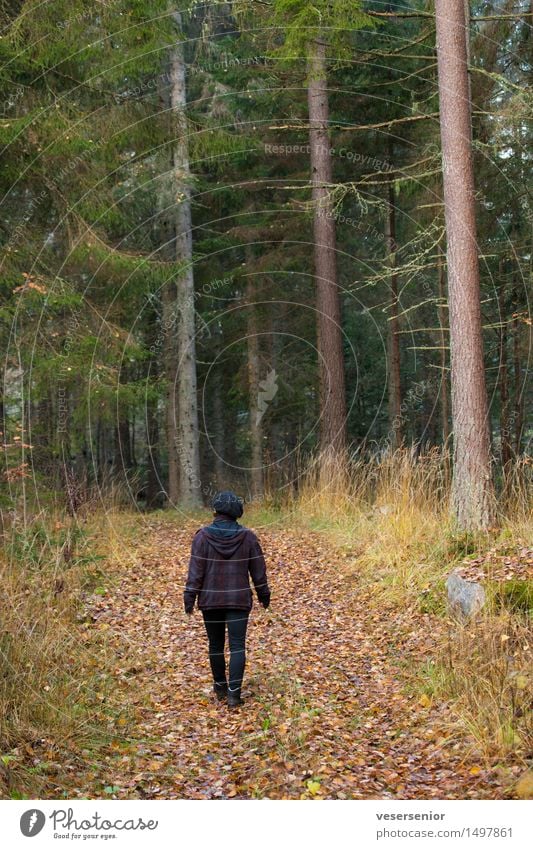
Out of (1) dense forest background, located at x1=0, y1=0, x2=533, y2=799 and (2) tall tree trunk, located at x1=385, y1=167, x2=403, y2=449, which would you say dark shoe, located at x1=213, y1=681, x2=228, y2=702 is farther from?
(2) tall tree trunk, located at x1=385, y1=167, x2=403, y2=449

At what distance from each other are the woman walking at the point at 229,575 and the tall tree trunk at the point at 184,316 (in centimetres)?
748

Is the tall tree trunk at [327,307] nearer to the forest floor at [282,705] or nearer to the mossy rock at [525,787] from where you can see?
the forest floor at [282,705]

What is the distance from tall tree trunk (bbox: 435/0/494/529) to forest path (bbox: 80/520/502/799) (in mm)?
1954

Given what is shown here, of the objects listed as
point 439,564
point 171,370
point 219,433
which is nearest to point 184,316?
point 171,370

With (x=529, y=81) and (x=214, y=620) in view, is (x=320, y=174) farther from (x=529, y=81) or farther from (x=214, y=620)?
(x=214, y=620)

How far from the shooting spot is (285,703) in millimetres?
6246

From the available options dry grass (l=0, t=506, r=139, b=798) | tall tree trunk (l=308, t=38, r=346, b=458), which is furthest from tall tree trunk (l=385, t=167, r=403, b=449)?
dry grass (l=0, t=506, r=139, b=798)

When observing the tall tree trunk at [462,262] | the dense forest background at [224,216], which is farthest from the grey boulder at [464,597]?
the dense forest background at [224,216]

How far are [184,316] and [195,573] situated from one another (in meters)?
10.2

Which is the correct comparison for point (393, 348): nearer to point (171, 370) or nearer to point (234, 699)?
point (171, 370)

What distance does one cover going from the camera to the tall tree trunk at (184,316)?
12.8 metres

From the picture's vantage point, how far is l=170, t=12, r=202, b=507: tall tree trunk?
12770mm

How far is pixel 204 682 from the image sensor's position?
271 inches
